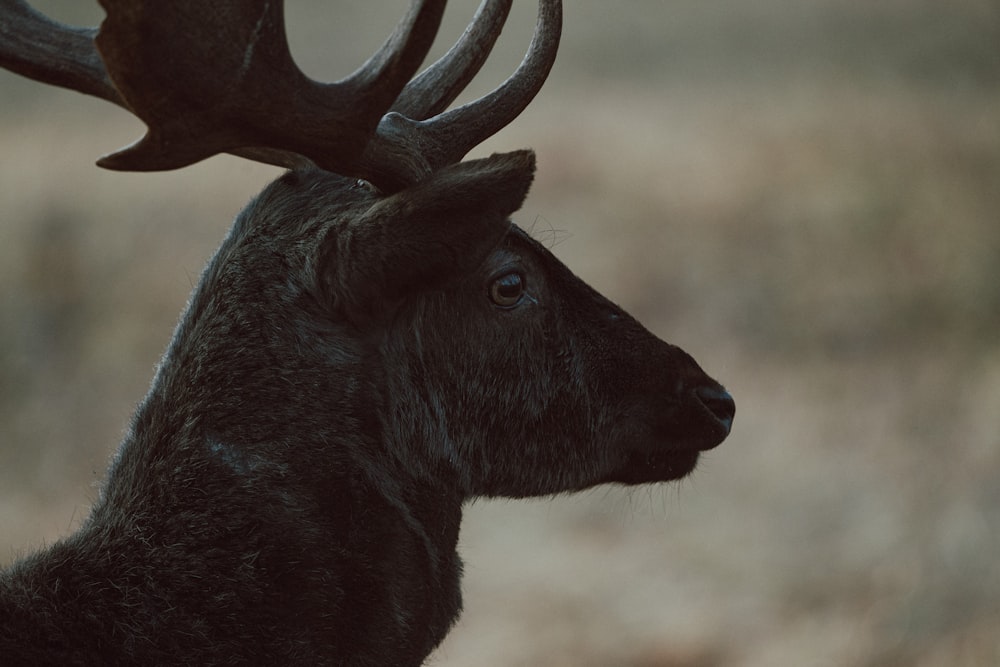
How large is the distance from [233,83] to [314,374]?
2.57ft

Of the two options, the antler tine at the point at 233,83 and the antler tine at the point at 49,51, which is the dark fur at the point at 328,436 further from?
the antler tine at the point at 49,51

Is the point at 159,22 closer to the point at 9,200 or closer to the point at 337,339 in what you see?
the point at 337,339

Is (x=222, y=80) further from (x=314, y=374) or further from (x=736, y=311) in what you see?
(x=736, y=311)

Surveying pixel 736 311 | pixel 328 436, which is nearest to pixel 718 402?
pixel 328 436

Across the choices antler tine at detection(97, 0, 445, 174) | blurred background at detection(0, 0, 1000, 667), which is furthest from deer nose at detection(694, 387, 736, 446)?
blurred background at detection(0, 0, 1000, 667)

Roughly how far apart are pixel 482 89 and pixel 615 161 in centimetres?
269

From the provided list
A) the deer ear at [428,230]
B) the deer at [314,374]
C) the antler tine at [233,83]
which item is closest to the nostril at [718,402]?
the deer at [314,374]

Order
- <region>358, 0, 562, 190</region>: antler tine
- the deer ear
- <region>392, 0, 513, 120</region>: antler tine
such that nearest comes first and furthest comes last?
the deer ear < <region>358, 0, 562, 190</region>: antler tine < <region>392, 0, 513, 120</region>: antler tine

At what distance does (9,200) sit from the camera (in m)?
13.9

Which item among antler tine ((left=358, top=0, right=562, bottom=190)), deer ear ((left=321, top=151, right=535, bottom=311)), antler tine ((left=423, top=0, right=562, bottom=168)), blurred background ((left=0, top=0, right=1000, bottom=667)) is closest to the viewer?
deer ear ((left=321, top=151, right=535, bottom=311))

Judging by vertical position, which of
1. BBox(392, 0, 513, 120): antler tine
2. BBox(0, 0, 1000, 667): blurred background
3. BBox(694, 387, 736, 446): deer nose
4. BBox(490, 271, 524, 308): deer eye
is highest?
BBox(0, 0, 1000, 667): blurred background

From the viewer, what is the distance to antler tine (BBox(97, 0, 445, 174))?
271 centimetres

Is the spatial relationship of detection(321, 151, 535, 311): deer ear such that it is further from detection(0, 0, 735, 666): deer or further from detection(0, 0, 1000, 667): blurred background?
detection(0, 0, 1000, 667): blurred background

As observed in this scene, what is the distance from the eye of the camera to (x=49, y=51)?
295cm
